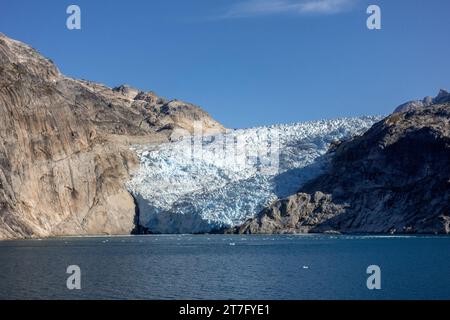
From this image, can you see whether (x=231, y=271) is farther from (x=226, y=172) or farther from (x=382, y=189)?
(x=226, y=172)

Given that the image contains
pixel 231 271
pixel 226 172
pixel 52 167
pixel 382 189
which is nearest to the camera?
pixel 231 271

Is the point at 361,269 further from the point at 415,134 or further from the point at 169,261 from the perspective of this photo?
the point at 415,134

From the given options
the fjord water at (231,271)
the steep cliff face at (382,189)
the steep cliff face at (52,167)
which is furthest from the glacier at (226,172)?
the fjord water at (231,271)

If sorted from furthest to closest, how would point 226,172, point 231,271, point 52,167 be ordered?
point 226,172 → point 52,167 → point 231,271

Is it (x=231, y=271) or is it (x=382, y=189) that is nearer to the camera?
(x=231, y=271)

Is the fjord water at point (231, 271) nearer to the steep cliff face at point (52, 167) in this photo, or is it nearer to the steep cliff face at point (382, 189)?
the steep cliff face at point (382, 189)

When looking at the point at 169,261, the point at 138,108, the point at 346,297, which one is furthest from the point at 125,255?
the point at 138,108

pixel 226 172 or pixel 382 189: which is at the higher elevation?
pixel 226 172

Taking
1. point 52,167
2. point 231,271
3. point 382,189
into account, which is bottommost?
point 231,271

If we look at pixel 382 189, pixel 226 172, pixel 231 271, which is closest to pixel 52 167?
pixel 226 172
